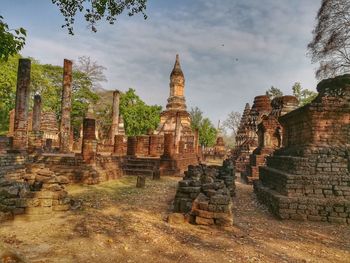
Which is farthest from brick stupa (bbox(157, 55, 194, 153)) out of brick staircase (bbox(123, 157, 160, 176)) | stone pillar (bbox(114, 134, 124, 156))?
brick staircase (bbox(123, 157, 160, 176))

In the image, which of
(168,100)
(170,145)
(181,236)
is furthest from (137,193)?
(168,100)

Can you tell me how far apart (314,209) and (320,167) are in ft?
3.37

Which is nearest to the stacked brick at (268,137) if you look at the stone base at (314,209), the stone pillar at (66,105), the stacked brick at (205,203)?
the stone base at (314,209)

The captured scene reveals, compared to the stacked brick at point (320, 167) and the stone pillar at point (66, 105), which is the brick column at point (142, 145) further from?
the stacked brick at point (320, 167)

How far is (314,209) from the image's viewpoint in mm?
6629

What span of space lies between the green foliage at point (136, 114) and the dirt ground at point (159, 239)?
27.8 m

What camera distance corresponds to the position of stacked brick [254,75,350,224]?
21.8 feet

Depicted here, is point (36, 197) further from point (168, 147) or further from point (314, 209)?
point (168, 147)

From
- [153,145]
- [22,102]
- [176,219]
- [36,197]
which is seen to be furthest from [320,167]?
[153,145]

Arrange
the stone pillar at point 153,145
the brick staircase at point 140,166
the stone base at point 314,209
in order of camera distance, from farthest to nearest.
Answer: the stone pillar at point 153,145
the brick staircase at point 140,166
the stone base at point 314,209

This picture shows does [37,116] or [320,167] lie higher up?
[37,116]

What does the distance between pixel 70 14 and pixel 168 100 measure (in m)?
26.2

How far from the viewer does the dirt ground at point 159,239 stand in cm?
421

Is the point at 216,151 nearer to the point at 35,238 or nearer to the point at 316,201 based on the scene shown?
the point at 316,201
